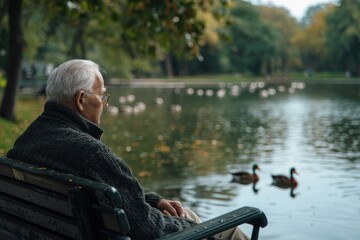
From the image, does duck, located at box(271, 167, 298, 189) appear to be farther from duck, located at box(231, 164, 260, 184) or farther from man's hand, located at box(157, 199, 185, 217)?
man's hand, located at box(157, 199, 185, 217)

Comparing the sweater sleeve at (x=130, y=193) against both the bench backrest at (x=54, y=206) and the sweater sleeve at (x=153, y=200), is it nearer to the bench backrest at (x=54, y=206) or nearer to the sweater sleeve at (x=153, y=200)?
the bench backrest at (x=54, y=206)

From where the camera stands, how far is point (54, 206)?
10.4 ft

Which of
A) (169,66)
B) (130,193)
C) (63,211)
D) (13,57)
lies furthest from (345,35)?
(63,211)

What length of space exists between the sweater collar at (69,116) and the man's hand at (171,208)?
741 mm

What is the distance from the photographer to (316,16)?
320ft

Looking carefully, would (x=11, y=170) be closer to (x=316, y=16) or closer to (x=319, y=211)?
(x=319, y=211)

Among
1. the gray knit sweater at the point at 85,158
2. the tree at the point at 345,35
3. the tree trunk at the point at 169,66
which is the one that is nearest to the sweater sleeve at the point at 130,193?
the gray knit sweater at the point at 85,158

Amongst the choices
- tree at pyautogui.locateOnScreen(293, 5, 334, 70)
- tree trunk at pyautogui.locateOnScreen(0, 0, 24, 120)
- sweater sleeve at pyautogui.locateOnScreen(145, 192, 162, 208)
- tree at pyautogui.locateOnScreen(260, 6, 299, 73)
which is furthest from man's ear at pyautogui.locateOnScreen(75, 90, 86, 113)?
tree at pyautogui.locateOnScreen(260, 6, 299, 73)

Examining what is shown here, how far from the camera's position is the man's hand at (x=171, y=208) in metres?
3.86

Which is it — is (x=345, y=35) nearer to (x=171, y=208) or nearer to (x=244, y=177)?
(x=244, y=177)

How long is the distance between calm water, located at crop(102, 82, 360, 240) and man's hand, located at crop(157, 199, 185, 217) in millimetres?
2920

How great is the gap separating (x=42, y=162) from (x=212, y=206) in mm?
4914

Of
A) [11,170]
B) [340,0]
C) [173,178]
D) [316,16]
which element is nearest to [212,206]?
[173,178]

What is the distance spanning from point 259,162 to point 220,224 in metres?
8.75
